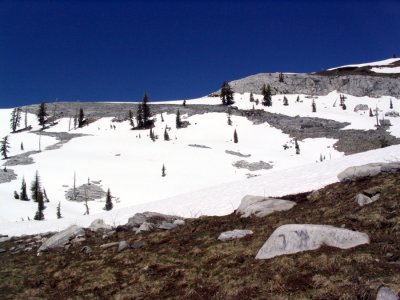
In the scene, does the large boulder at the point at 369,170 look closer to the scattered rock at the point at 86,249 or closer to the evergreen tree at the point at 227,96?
the scattered rock at the point at 86,249

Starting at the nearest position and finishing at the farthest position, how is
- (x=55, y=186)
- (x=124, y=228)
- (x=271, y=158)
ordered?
(x=124, y=228) < (x=55, y=186) < (x=271, y=158)

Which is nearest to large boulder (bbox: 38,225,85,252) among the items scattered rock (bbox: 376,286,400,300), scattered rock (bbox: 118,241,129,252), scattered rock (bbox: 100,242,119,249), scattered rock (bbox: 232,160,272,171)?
scattered rock (bbox: 100,242,119,249)

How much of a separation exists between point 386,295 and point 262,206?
31.3 ft

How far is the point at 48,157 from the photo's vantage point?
81188 millimetres

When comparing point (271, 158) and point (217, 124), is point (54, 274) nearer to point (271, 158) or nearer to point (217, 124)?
point (271, 158)

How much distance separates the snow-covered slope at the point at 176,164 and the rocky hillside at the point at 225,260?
456cm

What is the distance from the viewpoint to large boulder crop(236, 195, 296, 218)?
16547 millimetres

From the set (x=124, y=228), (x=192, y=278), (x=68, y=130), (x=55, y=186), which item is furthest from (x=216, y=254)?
(x=68, y=130)

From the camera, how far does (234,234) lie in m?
13.9

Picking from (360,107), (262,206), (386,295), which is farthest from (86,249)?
(360,107)

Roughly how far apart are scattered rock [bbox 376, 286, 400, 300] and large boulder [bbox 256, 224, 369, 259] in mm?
2768

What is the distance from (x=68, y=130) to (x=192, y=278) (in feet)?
376

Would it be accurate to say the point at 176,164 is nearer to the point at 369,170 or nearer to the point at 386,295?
the point at 369,170

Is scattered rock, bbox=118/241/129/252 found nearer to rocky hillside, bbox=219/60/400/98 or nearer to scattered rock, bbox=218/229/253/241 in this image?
scattered rock, bbox=218/229/253/241
